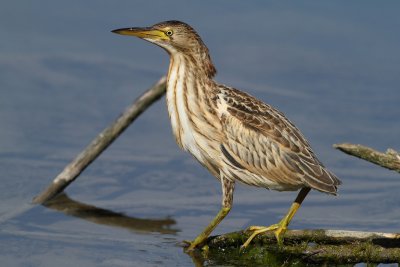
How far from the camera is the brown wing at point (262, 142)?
9.88 meters

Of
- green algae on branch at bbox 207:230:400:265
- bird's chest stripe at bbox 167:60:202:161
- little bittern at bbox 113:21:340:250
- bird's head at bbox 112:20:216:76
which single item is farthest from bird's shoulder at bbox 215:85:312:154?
green algae on branch at bbox 207:230:400:265

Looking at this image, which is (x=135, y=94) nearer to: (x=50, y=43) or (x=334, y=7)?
(x=50, y=43)

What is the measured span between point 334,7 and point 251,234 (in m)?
7.71

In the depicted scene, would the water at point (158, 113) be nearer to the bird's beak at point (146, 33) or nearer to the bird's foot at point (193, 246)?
the bird's foot at point (193, 246)

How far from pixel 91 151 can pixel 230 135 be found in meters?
2.12

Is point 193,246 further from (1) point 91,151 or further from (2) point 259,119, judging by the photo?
(1) point 91,151

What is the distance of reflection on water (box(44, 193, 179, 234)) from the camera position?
1126 cm

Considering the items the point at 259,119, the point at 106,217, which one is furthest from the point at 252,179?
the point at 106,217

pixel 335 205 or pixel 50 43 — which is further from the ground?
pixel 50 43

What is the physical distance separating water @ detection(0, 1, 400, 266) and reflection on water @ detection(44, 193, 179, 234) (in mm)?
31

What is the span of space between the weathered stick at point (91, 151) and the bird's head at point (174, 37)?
144 cm

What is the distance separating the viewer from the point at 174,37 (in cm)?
1012

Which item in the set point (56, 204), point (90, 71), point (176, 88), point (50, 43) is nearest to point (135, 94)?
point (90, 71)

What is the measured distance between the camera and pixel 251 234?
31.6 ft
